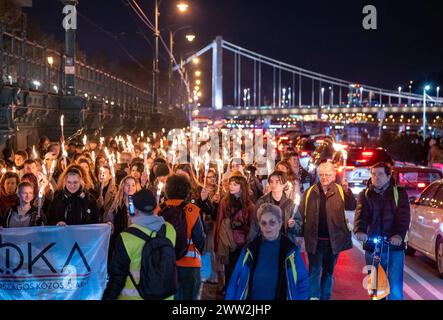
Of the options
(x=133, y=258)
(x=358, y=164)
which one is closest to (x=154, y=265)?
(x=133, y=258)

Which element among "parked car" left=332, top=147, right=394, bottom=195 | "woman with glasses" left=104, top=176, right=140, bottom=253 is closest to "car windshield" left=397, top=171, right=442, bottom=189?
"parked car" left=332, top=147, right=394, bottom=195

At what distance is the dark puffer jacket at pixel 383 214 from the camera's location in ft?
25.9

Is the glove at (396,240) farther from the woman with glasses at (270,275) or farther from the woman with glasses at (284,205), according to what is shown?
the woman with glasses at (270,275)

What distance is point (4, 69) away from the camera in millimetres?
14734

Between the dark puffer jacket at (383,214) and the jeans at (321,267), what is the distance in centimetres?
48

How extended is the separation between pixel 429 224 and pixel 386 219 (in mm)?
3610

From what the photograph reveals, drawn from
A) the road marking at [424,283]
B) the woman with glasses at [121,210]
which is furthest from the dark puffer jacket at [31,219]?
Answer: the road marking at [424,283]

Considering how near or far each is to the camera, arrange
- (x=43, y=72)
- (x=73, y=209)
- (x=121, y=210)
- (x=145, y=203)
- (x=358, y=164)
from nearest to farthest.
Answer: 1. (x=145, y=203)
2. (x=73, y=209)
3. (x=121, y=210)
4. (x=43, y=72)
5. (x=358, y=164)

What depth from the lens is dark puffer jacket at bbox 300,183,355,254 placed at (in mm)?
8289

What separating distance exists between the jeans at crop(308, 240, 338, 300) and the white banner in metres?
2.23

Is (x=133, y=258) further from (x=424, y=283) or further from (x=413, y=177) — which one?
(x=413, y=177)

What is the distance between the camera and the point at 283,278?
5348 mm

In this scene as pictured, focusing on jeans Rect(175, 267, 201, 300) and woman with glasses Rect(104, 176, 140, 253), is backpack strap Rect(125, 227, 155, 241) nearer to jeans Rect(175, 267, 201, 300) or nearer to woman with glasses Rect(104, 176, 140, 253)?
jeans Rect(175, 267, 201, 300)
